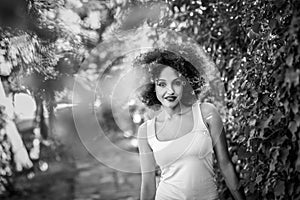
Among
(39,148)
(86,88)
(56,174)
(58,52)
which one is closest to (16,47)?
(58,52)

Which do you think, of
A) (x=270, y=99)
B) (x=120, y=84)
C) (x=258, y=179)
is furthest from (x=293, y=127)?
(x=120, y=84)

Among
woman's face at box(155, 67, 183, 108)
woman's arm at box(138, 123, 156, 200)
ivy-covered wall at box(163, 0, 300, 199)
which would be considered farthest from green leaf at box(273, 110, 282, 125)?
woman's arm at box(138, 123, 156, 200)

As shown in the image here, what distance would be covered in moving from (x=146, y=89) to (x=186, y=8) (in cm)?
120

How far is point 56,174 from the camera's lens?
15.2 ft

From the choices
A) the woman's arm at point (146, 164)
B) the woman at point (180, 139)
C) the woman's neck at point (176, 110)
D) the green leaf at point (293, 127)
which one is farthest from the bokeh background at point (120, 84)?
the woman's arm at point (146, 164)

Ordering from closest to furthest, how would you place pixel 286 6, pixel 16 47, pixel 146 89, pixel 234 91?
pixel 286 6 → pixel 146 89 → pixel 234 91 → pixel 16 47

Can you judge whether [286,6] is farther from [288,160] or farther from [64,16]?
[64,16]

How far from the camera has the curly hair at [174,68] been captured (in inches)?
88.7

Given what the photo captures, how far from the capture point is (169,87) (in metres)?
2.20

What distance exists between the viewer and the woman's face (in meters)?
2.20

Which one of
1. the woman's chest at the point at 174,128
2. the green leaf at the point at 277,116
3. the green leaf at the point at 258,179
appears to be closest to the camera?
the green leaf at the point at 277,116

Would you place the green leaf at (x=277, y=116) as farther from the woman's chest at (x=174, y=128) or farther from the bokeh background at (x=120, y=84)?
the woman's chest at (x=174, y=128)

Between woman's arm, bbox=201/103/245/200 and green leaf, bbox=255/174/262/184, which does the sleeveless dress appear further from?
green leaf, bbox=255/174/262/184

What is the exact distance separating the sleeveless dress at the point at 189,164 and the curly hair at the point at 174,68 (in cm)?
15
